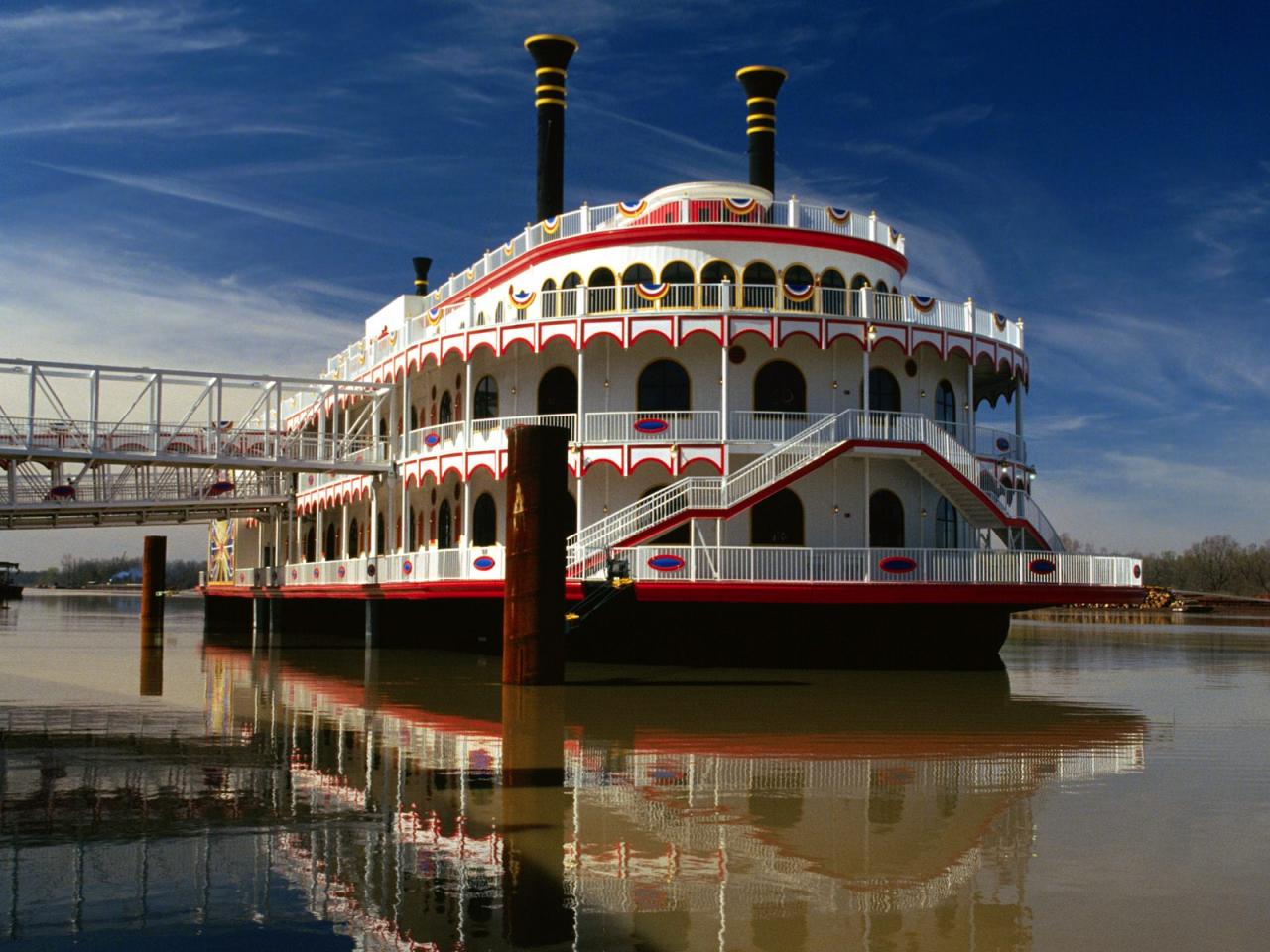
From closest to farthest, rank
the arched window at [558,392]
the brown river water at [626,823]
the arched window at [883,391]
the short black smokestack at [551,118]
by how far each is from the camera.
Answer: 1. the brown river water at [626,823]
2. the arched window at [883,391]
3. the arched window at [558,392]
4. the short black smokestack at [551,118]

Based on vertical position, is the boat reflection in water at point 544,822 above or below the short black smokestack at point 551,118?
below

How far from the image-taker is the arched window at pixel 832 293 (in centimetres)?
3744

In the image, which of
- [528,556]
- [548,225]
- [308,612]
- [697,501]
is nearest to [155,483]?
[308,612]

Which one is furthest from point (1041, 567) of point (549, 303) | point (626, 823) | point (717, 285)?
point (626, 823)

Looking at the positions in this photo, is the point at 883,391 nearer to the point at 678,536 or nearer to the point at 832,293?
the point at 832,293

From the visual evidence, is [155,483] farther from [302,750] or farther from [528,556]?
[302,750]

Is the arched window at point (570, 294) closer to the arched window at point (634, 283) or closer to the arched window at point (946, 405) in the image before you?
the arched window at point (634, 283)

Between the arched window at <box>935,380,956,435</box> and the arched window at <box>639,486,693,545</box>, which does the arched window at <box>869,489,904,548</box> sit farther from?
the arched window at <box>639,486,693,545</box>

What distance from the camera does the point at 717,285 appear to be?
35.3m

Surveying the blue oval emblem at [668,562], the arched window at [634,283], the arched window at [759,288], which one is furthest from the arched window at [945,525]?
the arched window at [634,283]

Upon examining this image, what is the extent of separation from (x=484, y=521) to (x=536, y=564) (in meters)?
15.6

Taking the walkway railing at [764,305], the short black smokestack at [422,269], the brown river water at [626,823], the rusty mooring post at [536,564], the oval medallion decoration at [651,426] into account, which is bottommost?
the brown river water at [626,823]

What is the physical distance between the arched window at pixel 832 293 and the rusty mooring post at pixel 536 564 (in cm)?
1446

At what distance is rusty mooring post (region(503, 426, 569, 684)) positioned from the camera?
79.0 feet
